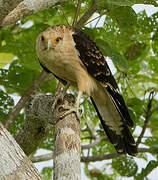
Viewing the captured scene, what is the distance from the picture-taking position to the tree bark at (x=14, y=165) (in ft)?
6.93

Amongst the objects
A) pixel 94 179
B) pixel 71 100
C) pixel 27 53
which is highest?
pixel 27 53

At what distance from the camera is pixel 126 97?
13.7ft

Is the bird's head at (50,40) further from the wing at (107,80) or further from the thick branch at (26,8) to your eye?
the thick branch at (26,8)

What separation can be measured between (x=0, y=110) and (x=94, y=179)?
1.39m

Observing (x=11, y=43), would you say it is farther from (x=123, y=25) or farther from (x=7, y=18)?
(x=123, y=25)

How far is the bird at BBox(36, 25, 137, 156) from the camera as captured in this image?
11.4 feet

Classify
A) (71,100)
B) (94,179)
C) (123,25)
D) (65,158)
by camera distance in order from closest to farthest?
1. (65,158)
2. (71,100)
3. (123,25)
4. (94,179)

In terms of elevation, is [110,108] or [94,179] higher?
[110,108]

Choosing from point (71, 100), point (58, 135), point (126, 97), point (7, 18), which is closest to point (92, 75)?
point (71, 100)

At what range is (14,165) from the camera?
2.15 metres

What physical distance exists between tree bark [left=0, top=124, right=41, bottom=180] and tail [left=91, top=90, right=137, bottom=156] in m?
1.67

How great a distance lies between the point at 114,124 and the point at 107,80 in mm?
441

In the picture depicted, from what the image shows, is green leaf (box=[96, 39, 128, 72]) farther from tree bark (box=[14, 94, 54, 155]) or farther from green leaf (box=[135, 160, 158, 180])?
green leaf (box=[135, 160, 158, 180])

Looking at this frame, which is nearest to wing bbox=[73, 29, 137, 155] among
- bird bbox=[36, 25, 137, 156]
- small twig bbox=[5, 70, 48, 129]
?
bird bbox=[36, 25, 137, 156]
